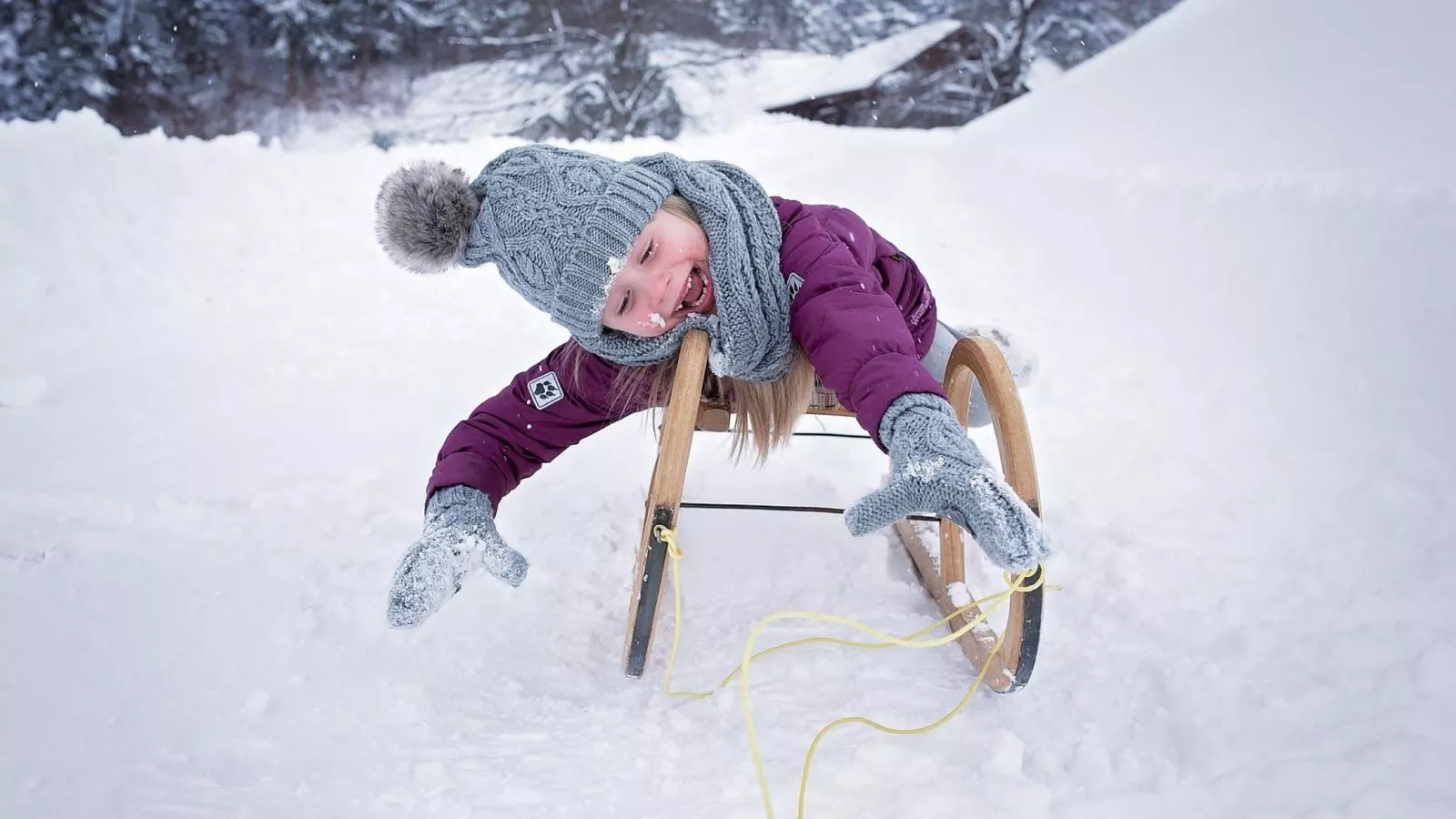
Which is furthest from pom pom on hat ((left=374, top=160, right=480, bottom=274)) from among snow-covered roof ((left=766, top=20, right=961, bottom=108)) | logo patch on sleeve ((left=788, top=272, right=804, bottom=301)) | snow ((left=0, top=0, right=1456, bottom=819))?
snow-covered roof ((left=766, top=20, right=961, bottom=108))

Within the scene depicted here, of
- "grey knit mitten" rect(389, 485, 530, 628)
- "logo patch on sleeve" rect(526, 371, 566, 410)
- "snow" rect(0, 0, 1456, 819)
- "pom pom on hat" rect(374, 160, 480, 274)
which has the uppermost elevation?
"pom pom on hat" rect(374, 160, 480, 274)

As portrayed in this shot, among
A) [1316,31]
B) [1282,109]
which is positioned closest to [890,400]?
[1282,109]

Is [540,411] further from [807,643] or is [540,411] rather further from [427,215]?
[807,643]

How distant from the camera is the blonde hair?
1.50 metres

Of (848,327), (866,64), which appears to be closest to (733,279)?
(848,327)

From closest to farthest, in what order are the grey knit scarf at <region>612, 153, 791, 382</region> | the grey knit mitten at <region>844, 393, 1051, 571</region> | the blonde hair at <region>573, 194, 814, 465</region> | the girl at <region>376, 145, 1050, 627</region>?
the grey knit mitten at <region>844, 393, 1051, 571</region> < the girl at <region>376, 145, 1050, 627</region> < the grey knit scarf at <region>612, 153, 791, 382</region> < the blonde hair at <region>573, 194, 814, 465</region>

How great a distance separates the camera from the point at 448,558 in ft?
4.15

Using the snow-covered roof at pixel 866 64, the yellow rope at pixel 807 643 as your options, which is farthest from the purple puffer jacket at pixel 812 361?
the snow-covered roof at pixel 866 64

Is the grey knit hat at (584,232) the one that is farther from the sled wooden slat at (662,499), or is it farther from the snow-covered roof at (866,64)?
the snow-covered roof at (866,64)

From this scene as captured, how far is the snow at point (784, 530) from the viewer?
43.3 inches

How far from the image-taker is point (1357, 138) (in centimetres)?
231

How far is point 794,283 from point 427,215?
59cm

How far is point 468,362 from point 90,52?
3.76 metres

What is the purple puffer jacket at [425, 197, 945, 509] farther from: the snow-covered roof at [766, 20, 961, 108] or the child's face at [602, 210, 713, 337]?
the snow-covered roof at [766, 20, 961, 108]
